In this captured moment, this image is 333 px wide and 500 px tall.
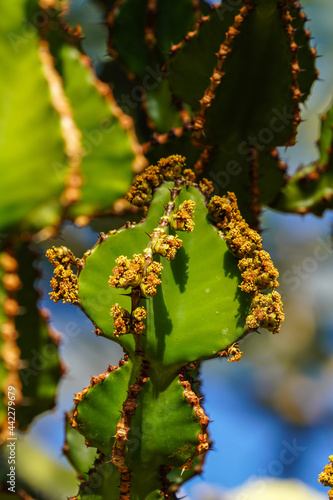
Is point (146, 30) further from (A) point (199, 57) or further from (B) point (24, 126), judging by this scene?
(B) point (24, 126)

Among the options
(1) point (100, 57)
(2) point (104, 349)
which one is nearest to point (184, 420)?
(1) point (100, 57)

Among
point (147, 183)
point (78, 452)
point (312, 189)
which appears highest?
point (312, 189)

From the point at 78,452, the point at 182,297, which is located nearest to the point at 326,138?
the point at 182,297

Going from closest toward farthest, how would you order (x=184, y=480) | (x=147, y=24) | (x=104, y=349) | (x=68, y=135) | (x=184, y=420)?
(x=68, y=135) → (x=184, y=420) → (x=184, y=480) → (x=147, y=24) → (x=104, y=349)

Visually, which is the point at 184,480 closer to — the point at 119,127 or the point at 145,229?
the point at 145,229

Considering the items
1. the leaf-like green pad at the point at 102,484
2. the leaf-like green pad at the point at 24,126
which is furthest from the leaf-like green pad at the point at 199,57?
the leaf-like green pad at the point at 102,484

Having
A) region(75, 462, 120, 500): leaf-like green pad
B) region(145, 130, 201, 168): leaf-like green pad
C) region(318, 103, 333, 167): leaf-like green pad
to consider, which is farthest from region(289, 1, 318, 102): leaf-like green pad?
region(75, 462, 120, 500): leaf-like green pad
